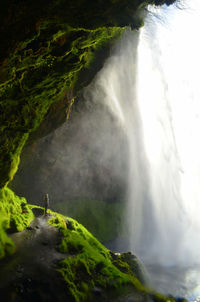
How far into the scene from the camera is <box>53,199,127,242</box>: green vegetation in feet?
67.8

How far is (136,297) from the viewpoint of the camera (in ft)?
24.4

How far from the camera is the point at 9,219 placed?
953 centimetres

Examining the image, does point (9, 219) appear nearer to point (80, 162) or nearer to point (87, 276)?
point (87, 276)

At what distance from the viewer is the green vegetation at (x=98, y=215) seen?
20652mm

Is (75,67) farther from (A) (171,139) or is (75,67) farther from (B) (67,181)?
(A) (171,139)

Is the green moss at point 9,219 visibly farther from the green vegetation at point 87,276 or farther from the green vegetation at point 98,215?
the green vegetation at point 98,215

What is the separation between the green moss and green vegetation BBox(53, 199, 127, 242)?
8887 millimetres

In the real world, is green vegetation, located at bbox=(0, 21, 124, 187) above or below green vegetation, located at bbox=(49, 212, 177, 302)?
above

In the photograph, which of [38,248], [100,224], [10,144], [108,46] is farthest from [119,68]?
[38,248]

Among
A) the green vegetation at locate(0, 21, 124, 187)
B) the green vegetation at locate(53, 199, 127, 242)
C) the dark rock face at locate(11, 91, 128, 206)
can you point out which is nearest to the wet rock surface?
the green vegetation at locate(0, 21, 124, 187)

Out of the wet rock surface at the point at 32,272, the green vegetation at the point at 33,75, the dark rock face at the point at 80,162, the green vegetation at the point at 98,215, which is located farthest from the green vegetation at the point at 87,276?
the green vegetation at the point at 98,215

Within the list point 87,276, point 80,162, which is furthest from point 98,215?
point 87,276

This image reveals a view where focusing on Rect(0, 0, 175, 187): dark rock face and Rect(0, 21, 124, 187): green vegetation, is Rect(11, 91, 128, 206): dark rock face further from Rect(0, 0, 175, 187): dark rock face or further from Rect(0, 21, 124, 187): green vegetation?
Rect(0, 0, 175, 187): dark rock face

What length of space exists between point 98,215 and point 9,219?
45.4ft
